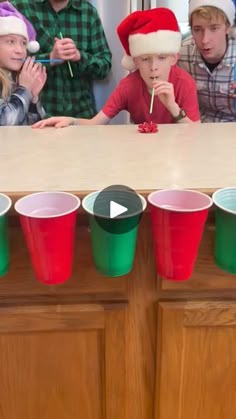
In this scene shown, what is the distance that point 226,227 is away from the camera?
2.27 feet

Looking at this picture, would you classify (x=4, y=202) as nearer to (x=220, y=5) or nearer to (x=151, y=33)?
(x=151, y=33)

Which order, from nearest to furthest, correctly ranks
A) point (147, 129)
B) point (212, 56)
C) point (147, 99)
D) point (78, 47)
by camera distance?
point (147, 129), point (147, 99), point (212, 56), point (78, 47)

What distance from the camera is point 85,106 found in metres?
1.58

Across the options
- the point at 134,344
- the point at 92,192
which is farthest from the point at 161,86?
the point at 134,344

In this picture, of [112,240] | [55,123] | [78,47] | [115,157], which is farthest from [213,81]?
[112,240]

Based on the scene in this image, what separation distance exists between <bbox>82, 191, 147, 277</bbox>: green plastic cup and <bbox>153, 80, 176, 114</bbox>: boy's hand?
574mm

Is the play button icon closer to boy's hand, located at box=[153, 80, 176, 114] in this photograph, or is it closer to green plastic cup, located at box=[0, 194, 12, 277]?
green plastic cup, located at box=[0, 194, 12, 277]

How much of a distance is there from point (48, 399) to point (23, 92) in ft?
2.74

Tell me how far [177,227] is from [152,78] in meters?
0.71

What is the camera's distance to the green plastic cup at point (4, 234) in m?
0.67

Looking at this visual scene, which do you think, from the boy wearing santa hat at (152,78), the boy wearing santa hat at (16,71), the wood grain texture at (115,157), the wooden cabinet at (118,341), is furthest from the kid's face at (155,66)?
the wooden cabinet at (118,341)

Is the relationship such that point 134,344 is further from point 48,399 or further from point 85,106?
point 85,106

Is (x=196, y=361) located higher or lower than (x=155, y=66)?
lower

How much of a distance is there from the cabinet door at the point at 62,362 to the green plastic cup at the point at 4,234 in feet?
0.37
